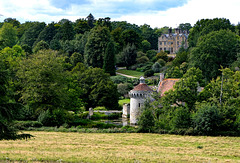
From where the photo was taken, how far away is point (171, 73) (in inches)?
2479

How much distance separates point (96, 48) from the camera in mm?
76938

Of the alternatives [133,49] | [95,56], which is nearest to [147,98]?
[95,56]

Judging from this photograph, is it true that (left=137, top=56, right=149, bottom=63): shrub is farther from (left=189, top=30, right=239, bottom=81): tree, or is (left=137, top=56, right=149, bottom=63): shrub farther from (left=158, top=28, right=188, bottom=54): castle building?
(left=189, top=30, right=239, bottom=81): tree

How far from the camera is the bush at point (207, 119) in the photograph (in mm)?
33969

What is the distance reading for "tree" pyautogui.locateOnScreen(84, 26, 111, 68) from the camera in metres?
75.7

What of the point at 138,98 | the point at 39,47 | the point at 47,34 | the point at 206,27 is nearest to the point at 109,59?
the point at 39,47

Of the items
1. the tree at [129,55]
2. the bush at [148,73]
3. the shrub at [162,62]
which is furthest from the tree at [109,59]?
the shrub at [162,62]

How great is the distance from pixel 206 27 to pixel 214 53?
14.3 metres

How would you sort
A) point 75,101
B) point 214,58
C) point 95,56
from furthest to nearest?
point 95,56 → point 214,58 → point 75,101

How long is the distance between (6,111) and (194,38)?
6585 cm

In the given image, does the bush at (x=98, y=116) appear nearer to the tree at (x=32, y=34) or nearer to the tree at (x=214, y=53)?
the tree at (x=214, y=53)

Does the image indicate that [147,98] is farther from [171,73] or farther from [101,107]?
[171,73]

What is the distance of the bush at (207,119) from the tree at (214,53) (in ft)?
80.0

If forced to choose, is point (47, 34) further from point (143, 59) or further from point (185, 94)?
point (185, 94)
